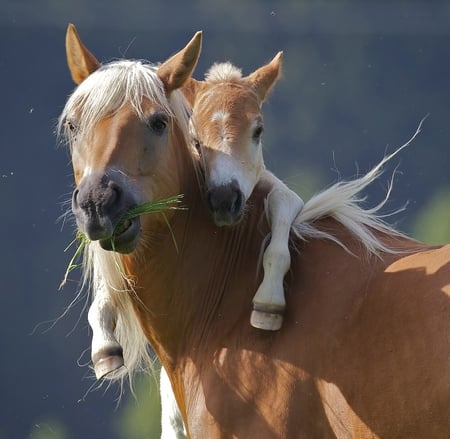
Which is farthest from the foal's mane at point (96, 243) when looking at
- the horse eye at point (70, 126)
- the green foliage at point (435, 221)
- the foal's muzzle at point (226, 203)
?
the green foliage at point (435, 221)

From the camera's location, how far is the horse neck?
10.8 ft

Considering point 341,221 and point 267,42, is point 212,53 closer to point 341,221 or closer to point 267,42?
point 267,42

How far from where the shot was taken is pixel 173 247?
3324 mm

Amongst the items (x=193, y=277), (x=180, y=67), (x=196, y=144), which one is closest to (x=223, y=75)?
(x=196, y=144)

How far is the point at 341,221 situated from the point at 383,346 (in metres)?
0.61

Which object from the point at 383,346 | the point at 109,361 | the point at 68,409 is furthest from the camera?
the point at 68,409

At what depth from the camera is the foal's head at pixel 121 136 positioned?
9.53 feet

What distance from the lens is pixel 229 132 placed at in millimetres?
3592

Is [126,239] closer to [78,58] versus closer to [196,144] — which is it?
[196,144]

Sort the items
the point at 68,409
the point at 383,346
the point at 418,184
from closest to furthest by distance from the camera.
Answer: the point at 383,346 → the point at 68,409 → the point at 418,184

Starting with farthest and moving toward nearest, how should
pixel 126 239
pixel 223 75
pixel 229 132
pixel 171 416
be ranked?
pixel 171 416, pixel 223 75, pixel 229 132, pixel 126 239

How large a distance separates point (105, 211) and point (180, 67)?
694 mm

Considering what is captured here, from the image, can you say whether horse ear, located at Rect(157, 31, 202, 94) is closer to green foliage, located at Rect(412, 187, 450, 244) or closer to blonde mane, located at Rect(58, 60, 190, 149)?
blonde mane, located at Rect(58, 60, 190, 149)

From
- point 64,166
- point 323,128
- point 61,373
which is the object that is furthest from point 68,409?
point 323,128
